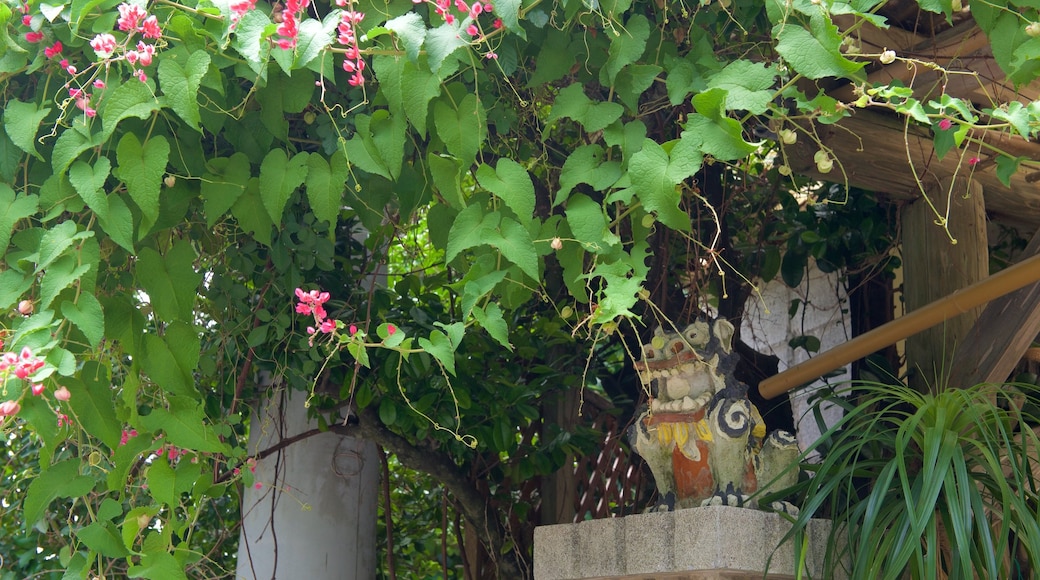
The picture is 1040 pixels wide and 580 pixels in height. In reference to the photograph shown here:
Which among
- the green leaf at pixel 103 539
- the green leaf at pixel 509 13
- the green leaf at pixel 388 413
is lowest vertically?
the green leaf at pixel 103 539

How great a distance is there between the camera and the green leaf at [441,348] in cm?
144

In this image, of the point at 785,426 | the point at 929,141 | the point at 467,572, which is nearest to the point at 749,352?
the point at 785,426

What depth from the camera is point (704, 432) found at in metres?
1.83

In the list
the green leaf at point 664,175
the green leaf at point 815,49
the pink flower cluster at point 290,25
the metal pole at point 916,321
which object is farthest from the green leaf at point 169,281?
the metal pole at point 916,321

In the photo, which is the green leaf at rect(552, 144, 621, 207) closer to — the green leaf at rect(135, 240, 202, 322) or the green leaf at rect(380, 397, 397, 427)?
the green leaf at rect(135, 240, 202, 322)

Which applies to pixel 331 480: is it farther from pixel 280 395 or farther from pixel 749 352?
pixel 749 352

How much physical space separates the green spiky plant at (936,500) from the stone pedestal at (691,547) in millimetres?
56

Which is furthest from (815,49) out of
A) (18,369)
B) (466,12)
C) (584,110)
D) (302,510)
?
(302,510)

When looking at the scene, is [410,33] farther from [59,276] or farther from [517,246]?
[59,276]

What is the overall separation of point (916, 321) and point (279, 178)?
4.12ft

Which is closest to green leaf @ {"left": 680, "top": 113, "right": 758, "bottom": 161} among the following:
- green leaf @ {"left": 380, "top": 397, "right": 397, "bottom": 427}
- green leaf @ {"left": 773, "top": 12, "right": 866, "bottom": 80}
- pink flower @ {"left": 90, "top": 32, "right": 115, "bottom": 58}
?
green leaf @ {"left": 773, "top": 12, "right": 866, "bottom": 80}

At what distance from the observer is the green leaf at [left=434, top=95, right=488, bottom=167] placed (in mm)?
1566

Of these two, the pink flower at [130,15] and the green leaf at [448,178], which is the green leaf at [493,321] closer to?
the green leaf at [448,178]

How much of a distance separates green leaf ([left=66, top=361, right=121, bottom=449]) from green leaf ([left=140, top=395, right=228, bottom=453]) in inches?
A: 2.2
